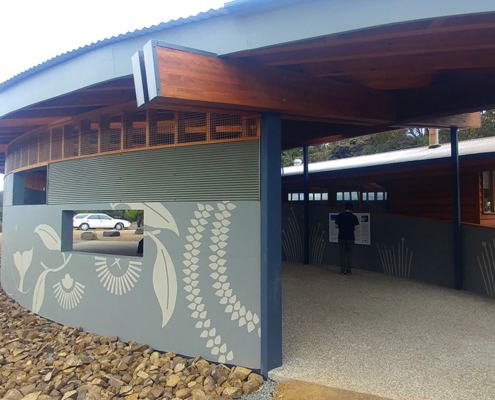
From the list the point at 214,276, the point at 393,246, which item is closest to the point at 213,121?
the point at 214,276

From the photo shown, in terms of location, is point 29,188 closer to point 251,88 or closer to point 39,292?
point 39,292

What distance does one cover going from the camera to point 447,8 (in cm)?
298

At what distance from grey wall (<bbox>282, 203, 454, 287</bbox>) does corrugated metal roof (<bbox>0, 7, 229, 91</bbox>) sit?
636cm

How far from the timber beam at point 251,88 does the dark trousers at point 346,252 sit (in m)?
4.08

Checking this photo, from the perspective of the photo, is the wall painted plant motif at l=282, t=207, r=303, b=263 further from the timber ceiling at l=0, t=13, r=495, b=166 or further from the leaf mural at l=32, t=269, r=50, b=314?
the leaf mural at l=32, t=269, r=50, b=314

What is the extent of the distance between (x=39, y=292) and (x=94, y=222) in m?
22.9

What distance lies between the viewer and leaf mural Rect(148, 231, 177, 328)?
15.9 ft

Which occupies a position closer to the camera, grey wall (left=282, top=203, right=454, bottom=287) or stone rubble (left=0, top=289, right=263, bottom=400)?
stone rubble (left=0, top=289, right=263, bottom=400)

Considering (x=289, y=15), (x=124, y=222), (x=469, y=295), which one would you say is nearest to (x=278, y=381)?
(x=289, y=15)

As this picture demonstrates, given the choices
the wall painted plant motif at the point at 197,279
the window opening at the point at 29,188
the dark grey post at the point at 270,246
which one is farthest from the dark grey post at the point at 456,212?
the window opening at the point at 29,188

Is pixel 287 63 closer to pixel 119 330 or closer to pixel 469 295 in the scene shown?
pixel 119 330

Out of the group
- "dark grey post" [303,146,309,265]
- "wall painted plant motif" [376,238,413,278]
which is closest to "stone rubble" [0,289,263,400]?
"wall painted plant motif" [376,238,413,278]

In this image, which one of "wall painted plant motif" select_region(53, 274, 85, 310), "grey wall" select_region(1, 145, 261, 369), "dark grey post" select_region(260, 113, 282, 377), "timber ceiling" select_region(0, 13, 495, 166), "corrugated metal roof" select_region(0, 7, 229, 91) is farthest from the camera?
"wall painted plant motif" select_region(53, 274, 85, 310)

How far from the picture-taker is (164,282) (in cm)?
492
